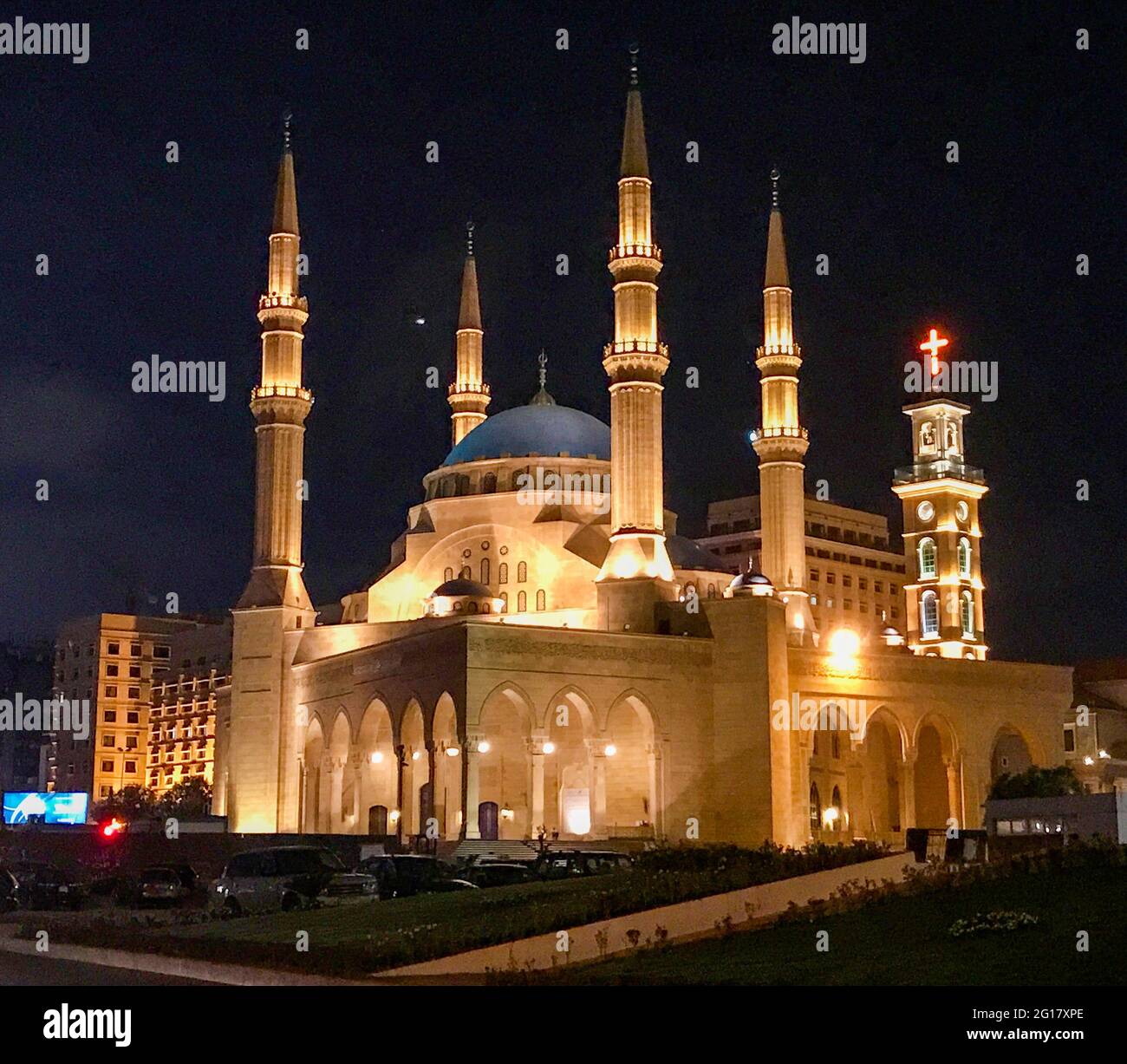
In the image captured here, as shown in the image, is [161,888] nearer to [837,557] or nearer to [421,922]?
[421,922]

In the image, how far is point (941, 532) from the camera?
80000mm

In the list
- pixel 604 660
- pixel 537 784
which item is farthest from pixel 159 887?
pixel 604 660

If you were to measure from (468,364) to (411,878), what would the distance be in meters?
49.5

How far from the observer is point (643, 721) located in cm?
5922

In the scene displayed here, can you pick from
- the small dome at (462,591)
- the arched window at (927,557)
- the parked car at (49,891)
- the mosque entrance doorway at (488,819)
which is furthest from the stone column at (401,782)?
the arched window at (927,557)

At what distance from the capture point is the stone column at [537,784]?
178 feet

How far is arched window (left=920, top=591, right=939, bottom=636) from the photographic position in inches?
3118

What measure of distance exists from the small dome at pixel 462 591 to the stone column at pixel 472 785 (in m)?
11.0

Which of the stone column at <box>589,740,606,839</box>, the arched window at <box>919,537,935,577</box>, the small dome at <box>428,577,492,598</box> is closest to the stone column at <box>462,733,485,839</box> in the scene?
the stone column at <box>589,740,606,839</box>

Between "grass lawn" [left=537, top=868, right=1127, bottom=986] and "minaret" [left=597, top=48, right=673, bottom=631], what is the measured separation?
35.6 meters

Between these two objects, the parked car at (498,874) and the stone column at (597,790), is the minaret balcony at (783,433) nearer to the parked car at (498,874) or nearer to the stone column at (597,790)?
the stone column at (597,790)
